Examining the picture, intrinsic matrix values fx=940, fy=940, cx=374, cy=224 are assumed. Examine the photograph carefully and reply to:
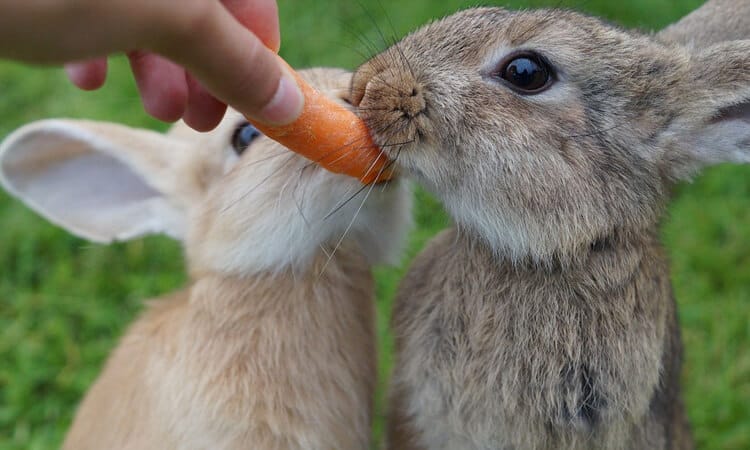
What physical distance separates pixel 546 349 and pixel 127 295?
9.36 feet

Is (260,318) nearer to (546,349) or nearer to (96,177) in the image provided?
(546,349)

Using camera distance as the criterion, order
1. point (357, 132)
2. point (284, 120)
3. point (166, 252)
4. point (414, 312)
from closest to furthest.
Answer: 1. point (284, 120)
2. point (357, 132)
3. point (414, 312)
4. point (166, 252)

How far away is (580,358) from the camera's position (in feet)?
9.54

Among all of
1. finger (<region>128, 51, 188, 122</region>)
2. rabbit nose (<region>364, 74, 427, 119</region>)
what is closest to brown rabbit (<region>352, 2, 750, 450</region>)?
rabbit nose (<region>364, 74, 427, 119</region>)

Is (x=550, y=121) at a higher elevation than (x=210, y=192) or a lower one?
higher

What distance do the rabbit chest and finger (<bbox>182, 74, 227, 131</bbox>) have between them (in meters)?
0.88

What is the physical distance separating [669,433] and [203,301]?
1757 mm

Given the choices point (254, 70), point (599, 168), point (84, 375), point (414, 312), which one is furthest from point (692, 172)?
point (84, 375)

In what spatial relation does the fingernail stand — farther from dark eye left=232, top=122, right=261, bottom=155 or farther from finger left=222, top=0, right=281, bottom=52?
dark eye left=232, top=122, right=261, bottom=155

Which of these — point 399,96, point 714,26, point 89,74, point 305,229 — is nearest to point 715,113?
point 714,26

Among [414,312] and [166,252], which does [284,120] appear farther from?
[166,252]

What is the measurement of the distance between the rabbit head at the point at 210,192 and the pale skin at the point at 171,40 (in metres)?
0.73

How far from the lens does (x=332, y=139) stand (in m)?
2.68

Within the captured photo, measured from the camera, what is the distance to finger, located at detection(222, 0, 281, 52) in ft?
8.25
